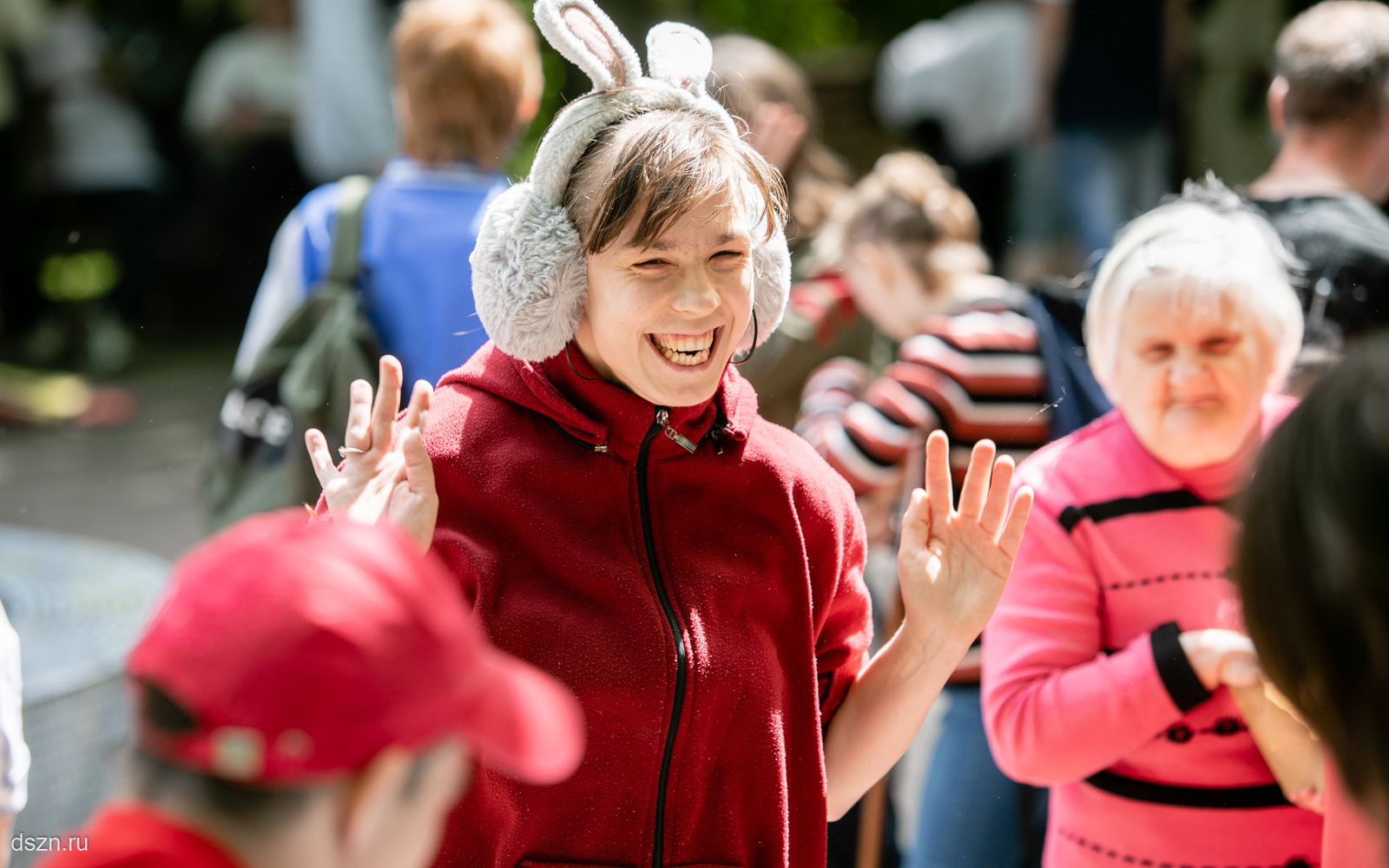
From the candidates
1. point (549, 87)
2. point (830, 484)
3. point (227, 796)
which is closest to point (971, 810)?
point (830, 484)

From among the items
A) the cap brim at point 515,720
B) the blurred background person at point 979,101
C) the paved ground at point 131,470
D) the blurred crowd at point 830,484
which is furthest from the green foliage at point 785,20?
the cap brim at point 515,720

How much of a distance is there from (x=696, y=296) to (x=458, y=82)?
157 centimetres

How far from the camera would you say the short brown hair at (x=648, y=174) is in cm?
164

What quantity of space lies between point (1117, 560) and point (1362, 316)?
35.6 inches

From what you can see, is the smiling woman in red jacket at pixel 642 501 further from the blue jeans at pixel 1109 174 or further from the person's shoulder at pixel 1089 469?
the blue jeans at pixel 1109 174

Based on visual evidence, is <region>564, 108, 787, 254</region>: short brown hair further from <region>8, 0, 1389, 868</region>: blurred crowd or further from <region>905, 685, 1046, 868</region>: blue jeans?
<region>905, 685, 1046, 868</region>: blue jeans

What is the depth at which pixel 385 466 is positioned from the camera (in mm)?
1651

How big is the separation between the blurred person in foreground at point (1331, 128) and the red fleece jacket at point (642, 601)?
1.44 m

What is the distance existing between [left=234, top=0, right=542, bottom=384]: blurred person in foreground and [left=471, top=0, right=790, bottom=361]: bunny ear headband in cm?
107

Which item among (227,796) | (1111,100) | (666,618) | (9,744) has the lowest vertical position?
(9,744)

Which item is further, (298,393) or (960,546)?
(298,393)

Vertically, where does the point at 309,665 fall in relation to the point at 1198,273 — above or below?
below

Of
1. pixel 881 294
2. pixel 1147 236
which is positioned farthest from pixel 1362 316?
pixel 881 294

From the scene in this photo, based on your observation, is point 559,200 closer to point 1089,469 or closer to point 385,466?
point 385,466
